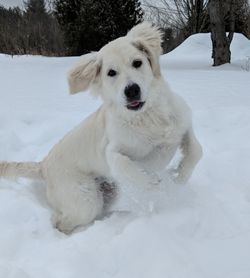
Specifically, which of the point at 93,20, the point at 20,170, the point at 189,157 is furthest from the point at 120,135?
the point at 93,20

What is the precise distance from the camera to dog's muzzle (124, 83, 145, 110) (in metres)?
3.01

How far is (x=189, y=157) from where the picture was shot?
3.41 metres

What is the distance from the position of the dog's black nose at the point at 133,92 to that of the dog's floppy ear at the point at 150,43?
11.9 inches

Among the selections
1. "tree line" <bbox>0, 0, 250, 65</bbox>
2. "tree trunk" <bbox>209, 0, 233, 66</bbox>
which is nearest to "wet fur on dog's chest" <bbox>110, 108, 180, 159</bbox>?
"tree trunk" <bbox>209, 0, 233, 66</bbox>

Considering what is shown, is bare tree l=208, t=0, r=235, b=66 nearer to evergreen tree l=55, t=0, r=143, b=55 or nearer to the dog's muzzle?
evergreen tree l=55, t=0, r=143, b=55

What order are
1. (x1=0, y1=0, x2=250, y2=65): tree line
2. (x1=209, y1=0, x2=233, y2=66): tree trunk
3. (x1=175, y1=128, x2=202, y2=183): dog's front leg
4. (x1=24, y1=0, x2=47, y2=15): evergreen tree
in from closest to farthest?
(x1=175, y1=128, x2=202, y2=183): dog's front leg, (x1=209, y1=0, x2=233, y2=66): tree trunk, (x1=0, y1=0, x2=250, y2=65): tree line, (x1=24, y1=0, x2=47, y2=15): evergreen tree

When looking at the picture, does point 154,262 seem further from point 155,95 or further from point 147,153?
point 155,95

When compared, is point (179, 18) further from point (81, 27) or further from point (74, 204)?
point (74, 204)

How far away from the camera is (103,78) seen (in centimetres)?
326

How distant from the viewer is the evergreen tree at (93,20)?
57.9 feet

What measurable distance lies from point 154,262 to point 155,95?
4.36 feet

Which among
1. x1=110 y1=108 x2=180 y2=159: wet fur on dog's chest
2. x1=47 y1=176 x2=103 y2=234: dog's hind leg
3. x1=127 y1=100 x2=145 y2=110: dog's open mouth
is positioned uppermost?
x1=127 y1=100 x2=145 y2=110: dog's open mouth

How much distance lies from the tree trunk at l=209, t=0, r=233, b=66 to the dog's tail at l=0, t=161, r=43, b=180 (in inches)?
327

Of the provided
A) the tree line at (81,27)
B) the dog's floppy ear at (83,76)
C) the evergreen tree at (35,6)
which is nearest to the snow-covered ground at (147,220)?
the dog's floppy ear at (83,76)
